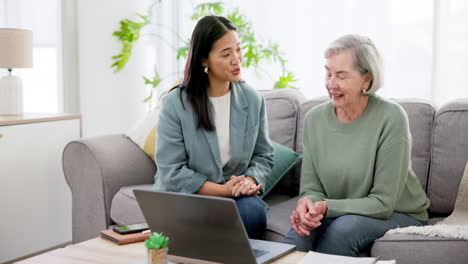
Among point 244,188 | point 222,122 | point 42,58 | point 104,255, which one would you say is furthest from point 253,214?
point 42,58

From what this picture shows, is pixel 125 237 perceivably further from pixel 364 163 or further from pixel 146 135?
pixel 146 135

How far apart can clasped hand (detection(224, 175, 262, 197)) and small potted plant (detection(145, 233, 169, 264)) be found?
0.79 metres

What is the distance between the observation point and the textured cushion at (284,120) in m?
2.71

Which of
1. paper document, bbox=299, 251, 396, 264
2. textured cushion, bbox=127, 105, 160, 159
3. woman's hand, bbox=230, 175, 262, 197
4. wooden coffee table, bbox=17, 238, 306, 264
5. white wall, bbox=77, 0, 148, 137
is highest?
white wall, bbox=77, 0, 148, 137

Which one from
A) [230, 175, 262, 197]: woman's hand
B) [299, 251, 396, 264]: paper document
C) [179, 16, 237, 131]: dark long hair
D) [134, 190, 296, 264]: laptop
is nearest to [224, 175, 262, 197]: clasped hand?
[230, 175, 262, 197]: woman's hand

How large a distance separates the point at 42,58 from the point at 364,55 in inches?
106

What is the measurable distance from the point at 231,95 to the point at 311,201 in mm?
590

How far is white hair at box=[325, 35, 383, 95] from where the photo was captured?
2.08 metres

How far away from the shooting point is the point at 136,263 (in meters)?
1.56

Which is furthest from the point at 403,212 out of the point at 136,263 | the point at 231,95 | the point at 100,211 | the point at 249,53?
the point at 249,53

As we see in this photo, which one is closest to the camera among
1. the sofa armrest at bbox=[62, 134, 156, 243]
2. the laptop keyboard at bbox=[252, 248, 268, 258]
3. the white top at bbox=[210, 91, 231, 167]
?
the laptop keyboard at bbox=[252, 248, 268, 258]

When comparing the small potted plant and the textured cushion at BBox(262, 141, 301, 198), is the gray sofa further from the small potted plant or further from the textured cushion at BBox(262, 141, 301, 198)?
the small potted plant

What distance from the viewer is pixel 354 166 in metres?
2.09

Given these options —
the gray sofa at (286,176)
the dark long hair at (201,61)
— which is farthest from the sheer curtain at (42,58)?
the dark long hair at (201,61)
